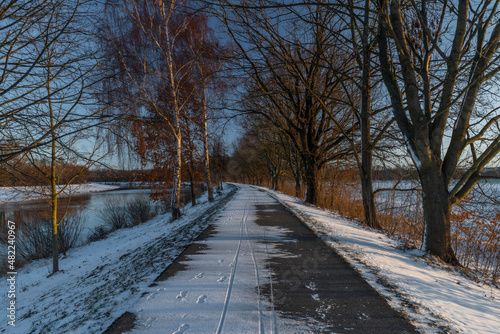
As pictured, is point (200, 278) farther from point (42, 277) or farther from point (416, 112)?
point (42, 277)

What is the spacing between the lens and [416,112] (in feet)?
19.2

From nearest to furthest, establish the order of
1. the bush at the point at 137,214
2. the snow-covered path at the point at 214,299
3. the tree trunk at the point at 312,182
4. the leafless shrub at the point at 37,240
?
the snow-covered path at the point at 214,299 → the leafless shrub at the point at 37,240 → the tree trunk at the point at 312,182 → the bush at the point at 137,214

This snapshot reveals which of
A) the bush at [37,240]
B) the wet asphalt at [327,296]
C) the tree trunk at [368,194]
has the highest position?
the tree trunk at [368,194]

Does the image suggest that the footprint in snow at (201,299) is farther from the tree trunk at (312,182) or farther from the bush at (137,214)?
the bush at (137,214)

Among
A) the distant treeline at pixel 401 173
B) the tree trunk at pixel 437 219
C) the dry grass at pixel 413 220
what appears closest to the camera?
the tree trunk at pixel 437 219

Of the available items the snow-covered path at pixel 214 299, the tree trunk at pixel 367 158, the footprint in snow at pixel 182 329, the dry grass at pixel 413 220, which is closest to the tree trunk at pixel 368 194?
the tree trunk at pixel 367 158

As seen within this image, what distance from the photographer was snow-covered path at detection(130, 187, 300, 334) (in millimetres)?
2664

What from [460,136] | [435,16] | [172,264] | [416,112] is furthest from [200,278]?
[435,16]

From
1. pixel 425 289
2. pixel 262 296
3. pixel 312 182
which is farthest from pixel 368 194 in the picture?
pixel 262 296

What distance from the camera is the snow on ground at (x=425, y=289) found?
9.48ft

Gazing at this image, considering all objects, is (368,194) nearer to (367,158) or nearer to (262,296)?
(367,158)

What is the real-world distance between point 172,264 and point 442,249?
5.38 metres

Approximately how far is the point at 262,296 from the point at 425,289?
7.34ft

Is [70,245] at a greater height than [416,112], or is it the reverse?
[416,112]
